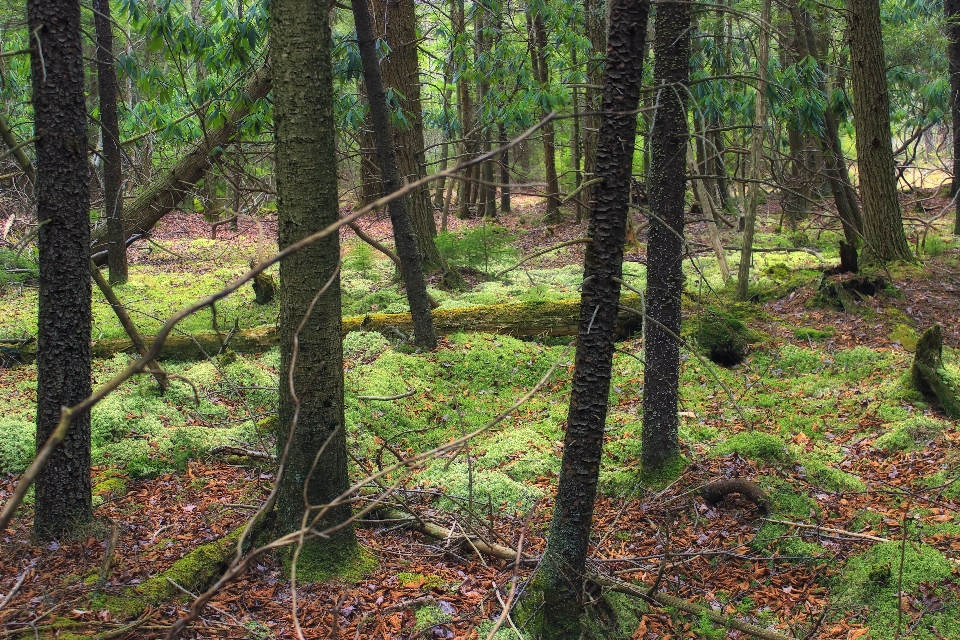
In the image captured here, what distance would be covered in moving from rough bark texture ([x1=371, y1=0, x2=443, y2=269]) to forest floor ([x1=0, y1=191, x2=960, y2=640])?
2.89 metres

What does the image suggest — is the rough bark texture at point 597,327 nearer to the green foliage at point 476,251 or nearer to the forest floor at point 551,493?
the forest floor at point 551,493

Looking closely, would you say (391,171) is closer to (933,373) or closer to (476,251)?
(933,373)

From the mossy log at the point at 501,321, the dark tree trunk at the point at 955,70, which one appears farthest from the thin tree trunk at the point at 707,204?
the dark tree trunk at the point at 955,70

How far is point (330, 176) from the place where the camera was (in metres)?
3.77

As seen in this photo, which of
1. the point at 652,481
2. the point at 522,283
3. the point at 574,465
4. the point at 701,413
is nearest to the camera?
the point at 574,465

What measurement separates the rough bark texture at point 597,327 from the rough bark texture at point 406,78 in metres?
6.96

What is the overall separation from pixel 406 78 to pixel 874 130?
6927 millimetres

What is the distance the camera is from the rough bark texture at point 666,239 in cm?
471

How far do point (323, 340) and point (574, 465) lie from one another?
1.66 meters

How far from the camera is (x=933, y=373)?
5949mm

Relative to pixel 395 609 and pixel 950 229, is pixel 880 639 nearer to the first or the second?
pixel 395 609

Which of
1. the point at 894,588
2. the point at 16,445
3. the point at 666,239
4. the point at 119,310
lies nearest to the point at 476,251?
the point at 119,310

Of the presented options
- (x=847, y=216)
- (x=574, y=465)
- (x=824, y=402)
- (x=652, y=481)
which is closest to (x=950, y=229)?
(x=847, y=216)

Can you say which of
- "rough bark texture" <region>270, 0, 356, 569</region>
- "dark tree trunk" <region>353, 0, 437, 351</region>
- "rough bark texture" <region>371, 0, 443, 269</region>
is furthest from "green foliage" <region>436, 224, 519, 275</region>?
"rough bark texture" <region>270, 0, 356, 569</region>
